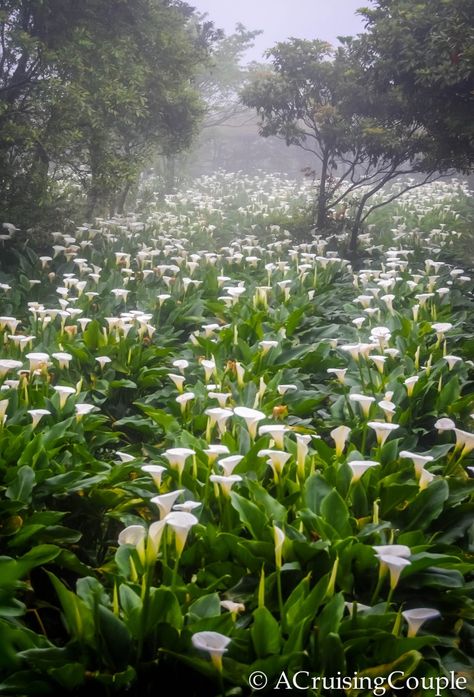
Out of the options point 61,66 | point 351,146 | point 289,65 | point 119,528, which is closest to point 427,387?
point 119,528

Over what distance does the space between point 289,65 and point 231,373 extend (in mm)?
10264

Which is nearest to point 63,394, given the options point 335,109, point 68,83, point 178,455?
point 178,455

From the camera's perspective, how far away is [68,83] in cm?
867

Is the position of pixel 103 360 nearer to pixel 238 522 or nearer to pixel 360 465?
pixel 238 522

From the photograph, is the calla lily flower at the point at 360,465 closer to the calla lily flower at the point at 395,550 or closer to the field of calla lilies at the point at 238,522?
the field of calla lilies at the point at 238,522

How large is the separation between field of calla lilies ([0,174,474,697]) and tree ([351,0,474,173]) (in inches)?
190

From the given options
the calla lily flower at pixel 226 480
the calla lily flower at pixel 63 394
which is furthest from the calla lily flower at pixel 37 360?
the calla lily flower at pixel 226 480

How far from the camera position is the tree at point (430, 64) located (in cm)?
818

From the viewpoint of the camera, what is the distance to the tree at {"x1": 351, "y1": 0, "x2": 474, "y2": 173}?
8180 mm

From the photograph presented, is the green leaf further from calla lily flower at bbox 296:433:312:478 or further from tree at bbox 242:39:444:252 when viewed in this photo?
tree at bbox 242:39:444:252

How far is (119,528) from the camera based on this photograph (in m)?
3.21

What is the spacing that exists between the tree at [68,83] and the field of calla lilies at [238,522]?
4.33 m

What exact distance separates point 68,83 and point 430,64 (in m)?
5.45

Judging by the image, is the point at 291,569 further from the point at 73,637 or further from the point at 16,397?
the point at 16,397
